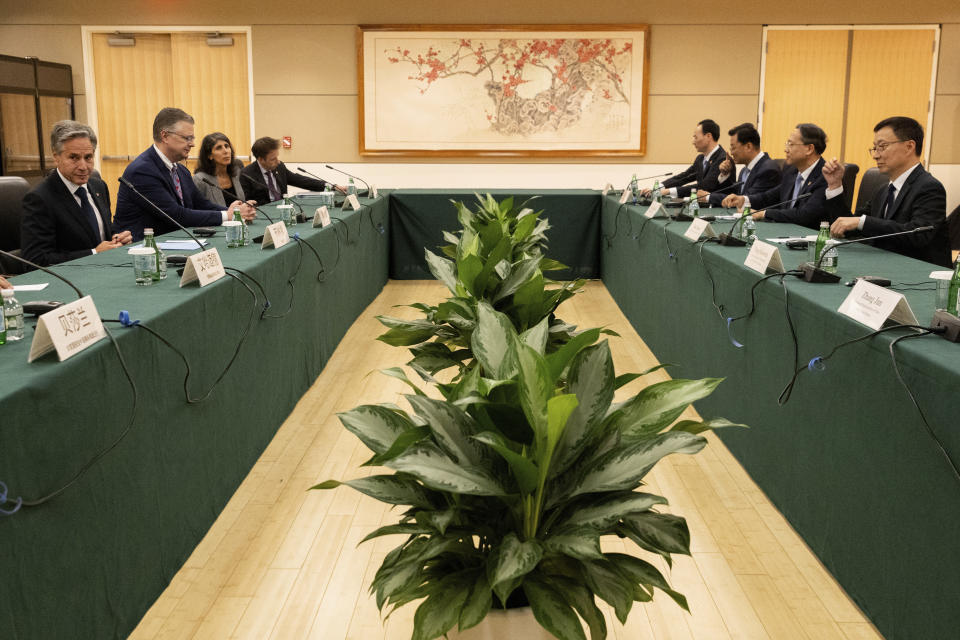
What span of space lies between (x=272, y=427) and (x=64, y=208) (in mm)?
1178

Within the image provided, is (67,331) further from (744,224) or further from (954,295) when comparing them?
(744,224)

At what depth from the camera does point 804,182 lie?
4480mm

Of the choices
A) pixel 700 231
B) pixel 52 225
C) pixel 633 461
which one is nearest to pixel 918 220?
pixel 700 231

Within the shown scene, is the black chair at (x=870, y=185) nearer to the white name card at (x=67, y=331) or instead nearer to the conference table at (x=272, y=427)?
the conference table at (x=272, y=427)

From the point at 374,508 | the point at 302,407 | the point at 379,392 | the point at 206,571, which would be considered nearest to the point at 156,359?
the point at 206,571

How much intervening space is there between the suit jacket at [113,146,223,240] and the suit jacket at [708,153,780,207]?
3089 millimetres

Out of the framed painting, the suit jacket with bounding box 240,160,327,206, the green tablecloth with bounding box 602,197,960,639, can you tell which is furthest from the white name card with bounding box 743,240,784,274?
the framed painting

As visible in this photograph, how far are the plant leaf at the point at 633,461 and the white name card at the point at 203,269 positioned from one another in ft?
5.27

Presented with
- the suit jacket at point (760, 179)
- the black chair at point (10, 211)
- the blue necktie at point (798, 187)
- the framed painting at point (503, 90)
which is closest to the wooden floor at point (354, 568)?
the black chair at point (10, 211)

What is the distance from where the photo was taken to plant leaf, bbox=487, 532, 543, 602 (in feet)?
3.04

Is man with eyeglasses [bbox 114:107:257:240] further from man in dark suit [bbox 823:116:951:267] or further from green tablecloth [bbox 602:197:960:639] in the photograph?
man in dark suit [bbox 823:116:951:267]

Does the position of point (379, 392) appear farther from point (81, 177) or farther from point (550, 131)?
point (550, 131)

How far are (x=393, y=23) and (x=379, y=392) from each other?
492 cm

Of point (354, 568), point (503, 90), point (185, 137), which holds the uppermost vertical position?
point (503, 90)
